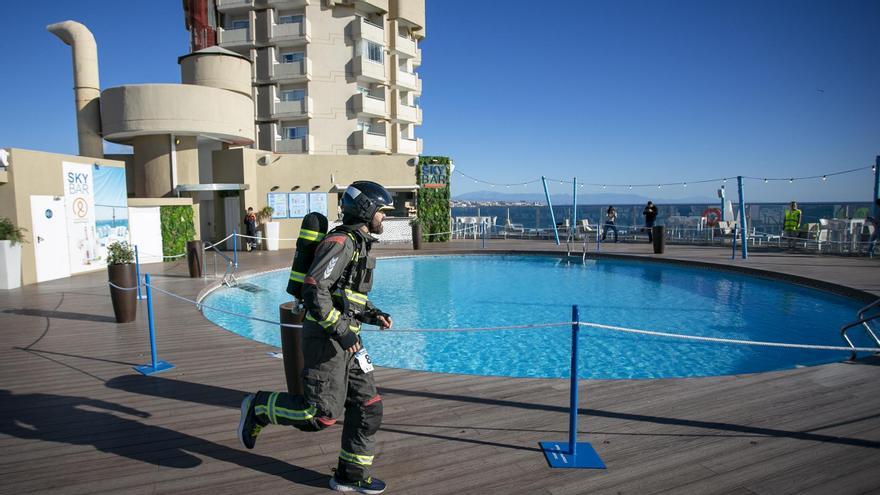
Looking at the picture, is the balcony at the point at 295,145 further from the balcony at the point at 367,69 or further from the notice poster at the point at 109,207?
the notice poster at the point at 109,207

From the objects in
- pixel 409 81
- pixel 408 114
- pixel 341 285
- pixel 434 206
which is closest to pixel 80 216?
pixel 341 285

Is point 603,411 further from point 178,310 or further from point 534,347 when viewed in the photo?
point 178,310

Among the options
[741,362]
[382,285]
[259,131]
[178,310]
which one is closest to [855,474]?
[741,362]

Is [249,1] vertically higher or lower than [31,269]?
higher

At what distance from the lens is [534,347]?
855 centimetres

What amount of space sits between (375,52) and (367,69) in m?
1.71

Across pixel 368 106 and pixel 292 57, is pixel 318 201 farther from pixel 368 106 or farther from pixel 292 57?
pixel 292 57

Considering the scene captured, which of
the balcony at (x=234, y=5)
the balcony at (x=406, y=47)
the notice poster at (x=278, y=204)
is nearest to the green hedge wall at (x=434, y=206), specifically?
the notice poster at (x=278, y=204)

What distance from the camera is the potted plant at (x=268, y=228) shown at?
1917 centimetres

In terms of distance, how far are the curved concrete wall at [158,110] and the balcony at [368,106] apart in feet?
50.4

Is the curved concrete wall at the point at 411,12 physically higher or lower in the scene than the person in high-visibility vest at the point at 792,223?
higher

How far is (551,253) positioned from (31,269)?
51.4 ft

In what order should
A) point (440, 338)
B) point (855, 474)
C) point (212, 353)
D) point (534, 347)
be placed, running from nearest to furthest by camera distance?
point (855, 474), point (212, 353), point (534, 347), point (440, 338)

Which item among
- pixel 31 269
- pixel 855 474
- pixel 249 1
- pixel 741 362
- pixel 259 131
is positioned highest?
pixel 249 1
